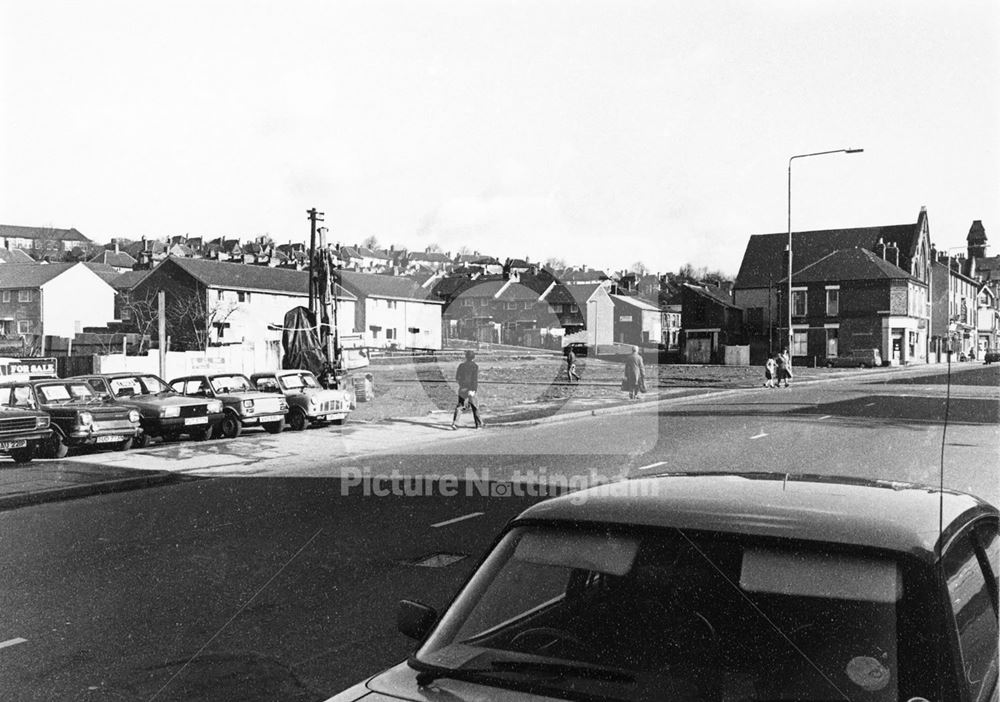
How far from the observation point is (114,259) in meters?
121

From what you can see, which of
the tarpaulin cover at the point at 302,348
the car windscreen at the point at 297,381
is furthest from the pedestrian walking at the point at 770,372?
the car windscreen at the point at 297,381

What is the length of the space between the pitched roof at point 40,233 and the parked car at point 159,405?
147307 millimetres

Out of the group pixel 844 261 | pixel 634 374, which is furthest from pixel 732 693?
pixel 844 261

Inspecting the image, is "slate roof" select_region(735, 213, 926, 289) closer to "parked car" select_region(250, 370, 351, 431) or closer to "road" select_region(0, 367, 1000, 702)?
"road" select_region(0, 367, 1000, 702)

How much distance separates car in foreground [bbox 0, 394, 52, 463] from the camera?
14.9m

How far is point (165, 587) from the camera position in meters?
7.00

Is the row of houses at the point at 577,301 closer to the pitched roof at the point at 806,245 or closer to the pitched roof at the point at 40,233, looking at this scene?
the pitched roof at the point at 806,245

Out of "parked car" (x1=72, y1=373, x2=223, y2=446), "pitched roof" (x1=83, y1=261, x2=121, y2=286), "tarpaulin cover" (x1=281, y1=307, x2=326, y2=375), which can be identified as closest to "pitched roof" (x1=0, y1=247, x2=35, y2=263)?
"pitched roof" (x1=83, y1=261, x2=121, y2=286)

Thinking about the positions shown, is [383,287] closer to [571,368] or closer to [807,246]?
[807,246]

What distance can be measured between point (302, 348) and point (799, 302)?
5456cm

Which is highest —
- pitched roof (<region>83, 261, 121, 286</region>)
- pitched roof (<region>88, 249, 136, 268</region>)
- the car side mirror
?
pitched roof (<region>88, 249, 136, 268</region>)

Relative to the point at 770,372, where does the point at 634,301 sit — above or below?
above

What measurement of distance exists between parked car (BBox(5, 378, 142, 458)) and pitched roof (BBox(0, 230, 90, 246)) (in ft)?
489

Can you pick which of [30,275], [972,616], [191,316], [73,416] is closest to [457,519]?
[972,616]
